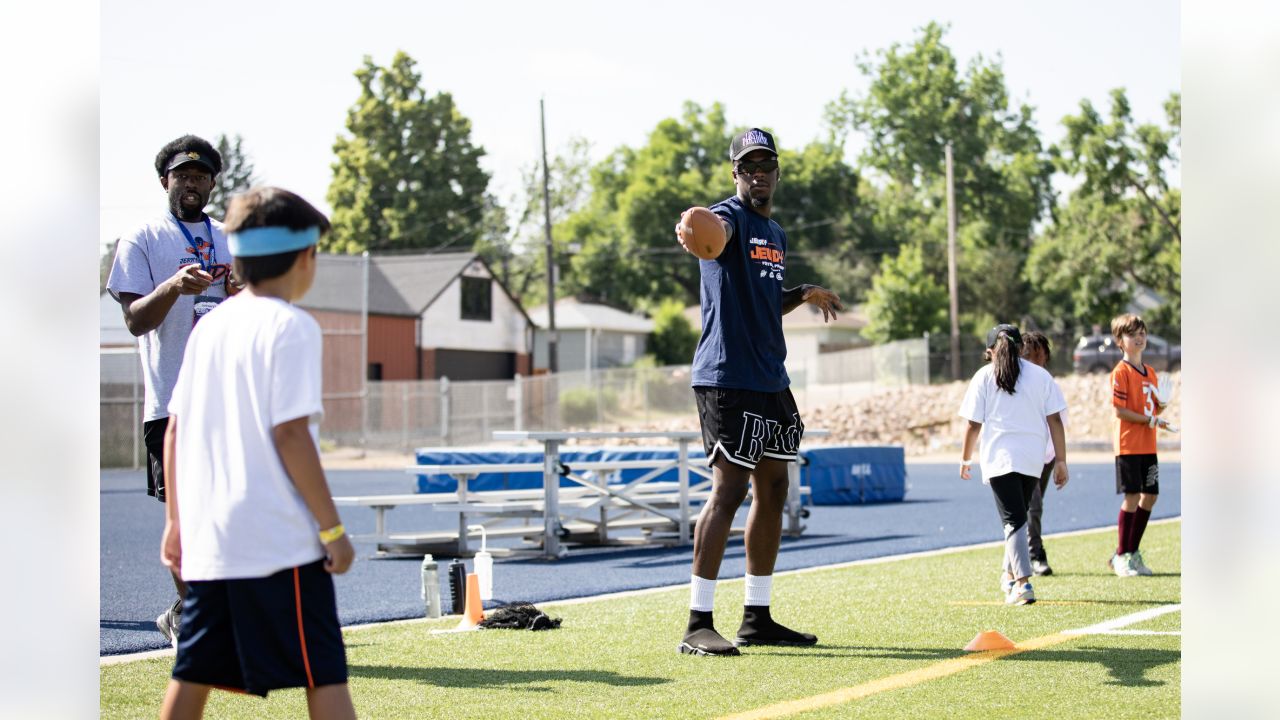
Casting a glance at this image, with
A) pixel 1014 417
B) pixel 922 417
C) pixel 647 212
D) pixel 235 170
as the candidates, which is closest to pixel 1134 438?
pixel 1014 417

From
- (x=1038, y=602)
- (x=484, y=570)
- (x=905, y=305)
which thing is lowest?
(x=1038, y=602)

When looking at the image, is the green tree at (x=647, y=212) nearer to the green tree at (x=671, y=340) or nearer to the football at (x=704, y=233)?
the green tree at (x=671, y=340)

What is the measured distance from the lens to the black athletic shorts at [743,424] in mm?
6762

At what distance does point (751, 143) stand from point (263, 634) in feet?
13.3

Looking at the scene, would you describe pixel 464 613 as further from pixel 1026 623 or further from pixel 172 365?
pixel 1026 623

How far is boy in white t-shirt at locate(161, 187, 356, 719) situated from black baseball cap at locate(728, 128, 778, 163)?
3.49 m

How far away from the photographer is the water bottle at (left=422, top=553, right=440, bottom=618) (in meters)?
8.25

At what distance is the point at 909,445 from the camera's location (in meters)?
43.7

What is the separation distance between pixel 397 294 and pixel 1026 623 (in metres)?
50.9

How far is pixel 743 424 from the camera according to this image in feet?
22.2

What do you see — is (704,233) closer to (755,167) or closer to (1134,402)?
(755,167)
